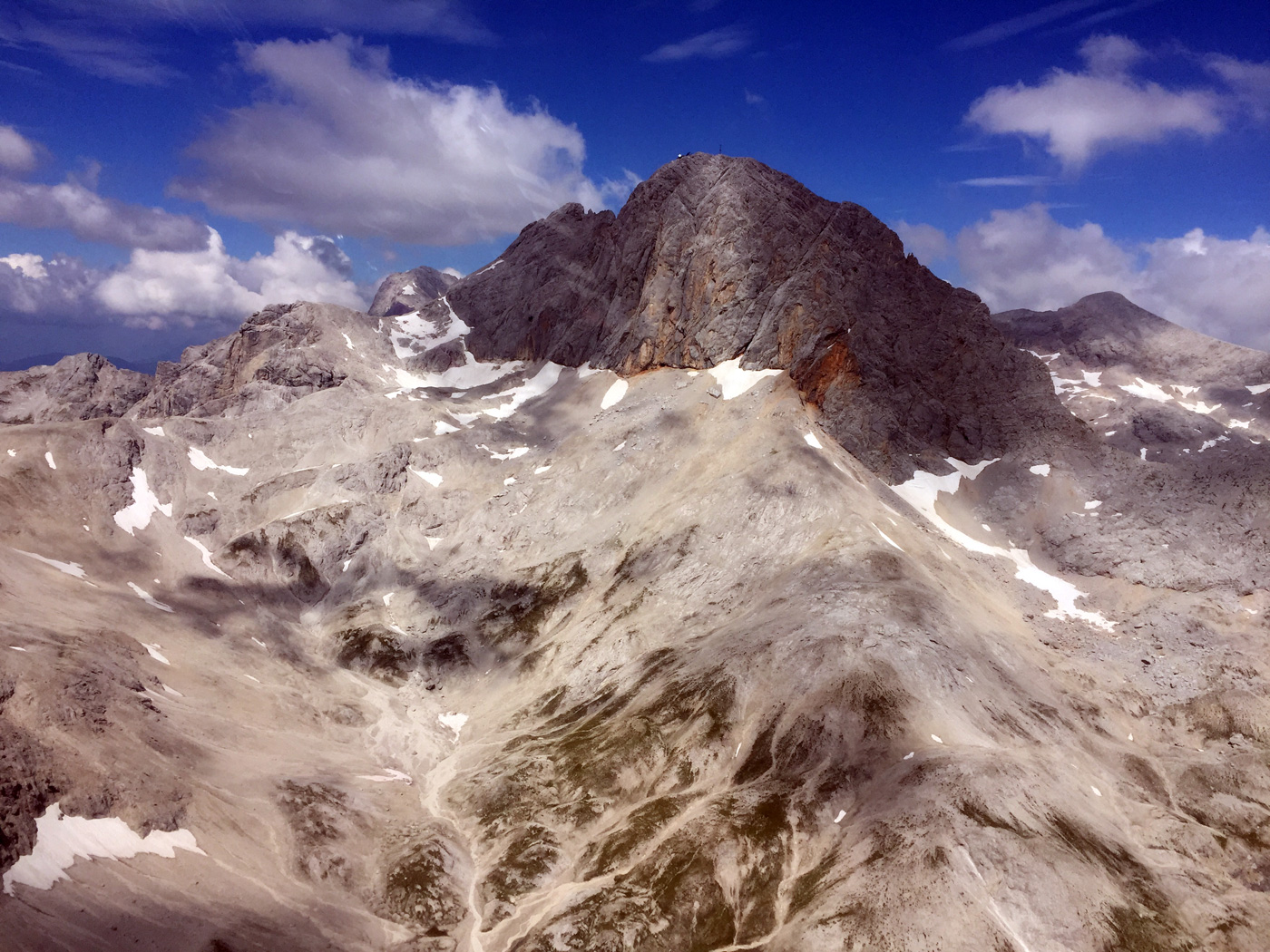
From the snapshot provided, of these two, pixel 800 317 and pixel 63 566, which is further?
pixel 800 317

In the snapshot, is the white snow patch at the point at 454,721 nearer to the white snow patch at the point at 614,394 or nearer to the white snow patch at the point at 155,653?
the white snow patch at the point at 155,653

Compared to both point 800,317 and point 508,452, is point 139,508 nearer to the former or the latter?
point 508,452

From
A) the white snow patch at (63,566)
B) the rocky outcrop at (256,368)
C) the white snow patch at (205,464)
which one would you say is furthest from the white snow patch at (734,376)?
the white snow patch at (63,566)

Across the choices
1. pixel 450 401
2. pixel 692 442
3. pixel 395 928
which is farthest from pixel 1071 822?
pixel 450 401

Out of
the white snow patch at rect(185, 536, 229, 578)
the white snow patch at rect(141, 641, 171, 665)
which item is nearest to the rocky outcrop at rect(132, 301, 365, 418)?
the white snow patch at rect(185, 536, 229, 578)

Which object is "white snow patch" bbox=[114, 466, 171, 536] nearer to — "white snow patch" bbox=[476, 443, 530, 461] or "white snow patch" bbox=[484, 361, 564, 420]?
"white snow patch" bbox=[476, 443, 530, 461]

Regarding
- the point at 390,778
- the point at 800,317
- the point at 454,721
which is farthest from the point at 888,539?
the point at 390,778

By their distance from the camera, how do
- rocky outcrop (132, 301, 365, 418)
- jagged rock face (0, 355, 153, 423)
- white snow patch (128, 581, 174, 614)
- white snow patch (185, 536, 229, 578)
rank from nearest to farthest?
1. white snow patch (128, 581, 174, 614)
2. white snow patch (185, 536, 229, 578)
3. rocky outcrop (132, 301, 365, 418)
4. jagged rock face (0, 355, 153, 423)
